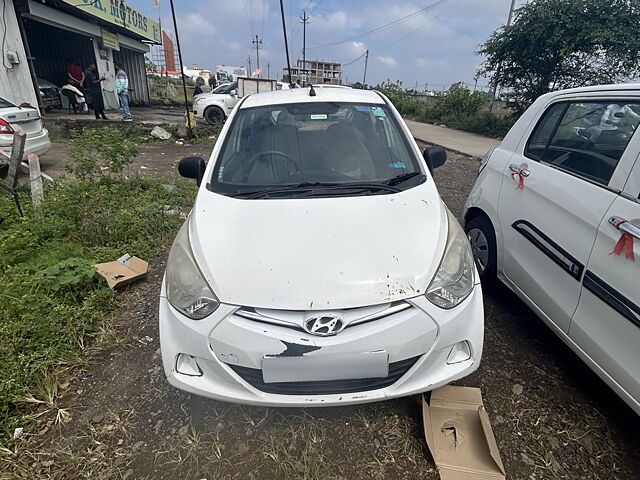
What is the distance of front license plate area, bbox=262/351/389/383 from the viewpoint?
4.74 ft

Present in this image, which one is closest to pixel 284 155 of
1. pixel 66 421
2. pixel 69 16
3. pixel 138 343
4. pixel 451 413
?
pixel 138 343

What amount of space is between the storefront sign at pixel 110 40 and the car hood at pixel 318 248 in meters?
15.1

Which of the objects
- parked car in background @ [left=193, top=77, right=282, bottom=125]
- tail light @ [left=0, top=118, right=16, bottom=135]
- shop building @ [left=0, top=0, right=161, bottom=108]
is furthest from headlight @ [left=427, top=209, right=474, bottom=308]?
parked car in background @ [left=193, top=77, right=282, bottom=125]

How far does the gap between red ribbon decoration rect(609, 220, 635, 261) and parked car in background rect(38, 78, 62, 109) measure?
15365 millimetres

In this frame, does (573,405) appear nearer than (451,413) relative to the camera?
No

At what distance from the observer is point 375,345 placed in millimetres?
1456

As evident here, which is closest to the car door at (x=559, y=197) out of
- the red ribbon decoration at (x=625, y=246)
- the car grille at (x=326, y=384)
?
the red ribbon decoration at (x=625, y=246)

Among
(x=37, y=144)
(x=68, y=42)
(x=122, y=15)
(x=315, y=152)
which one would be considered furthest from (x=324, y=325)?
(x=68, y=42)

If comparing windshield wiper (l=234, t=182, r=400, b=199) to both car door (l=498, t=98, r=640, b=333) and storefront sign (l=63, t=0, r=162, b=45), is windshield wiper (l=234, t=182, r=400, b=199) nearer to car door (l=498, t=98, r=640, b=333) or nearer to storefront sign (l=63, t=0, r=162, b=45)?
car door (l=498, t=98, r=640, b=333)

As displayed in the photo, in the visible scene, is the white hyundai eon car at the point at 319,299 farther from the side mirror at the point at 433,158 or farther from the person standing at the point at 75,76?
the person standing at the point at 75,76

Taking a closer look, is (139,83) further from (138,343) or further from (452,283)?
(452,283)

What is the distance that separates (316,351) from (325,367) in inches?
3.5

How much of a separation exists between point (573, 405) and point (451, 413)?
0.77m

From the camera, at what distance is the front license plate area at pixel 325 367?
56.9 inches
